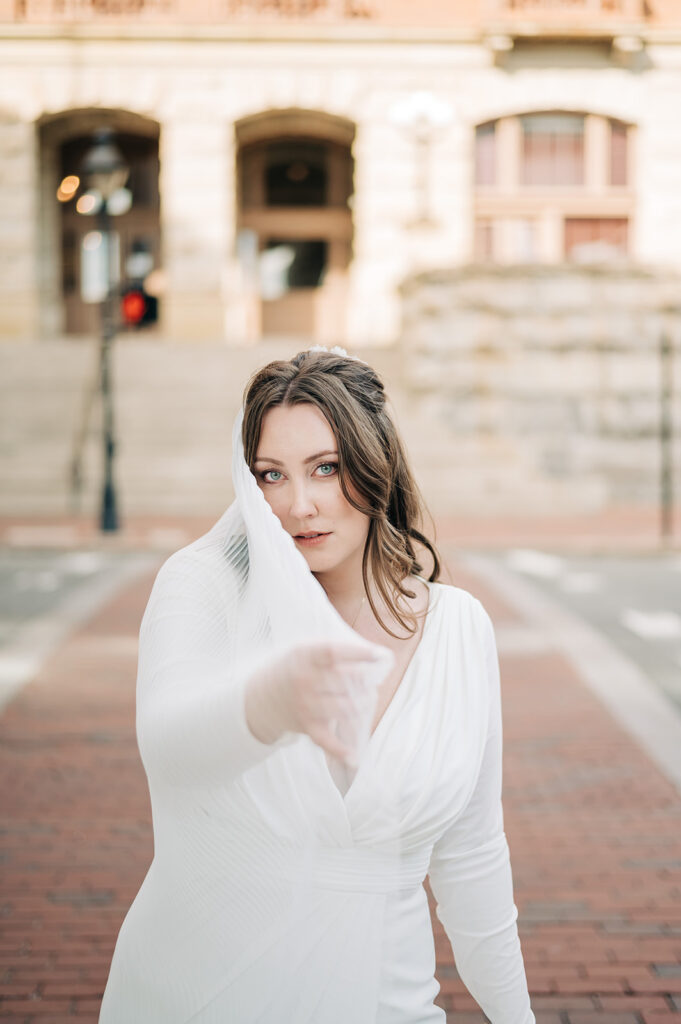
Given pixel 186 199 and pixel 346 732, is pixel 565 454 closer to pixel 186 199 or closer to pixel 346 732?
pixel 186 199

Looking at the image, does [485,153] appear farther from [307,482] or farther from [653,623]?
[307,482]

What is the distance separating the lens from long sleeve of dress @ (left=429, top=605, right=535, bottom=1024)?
6.31 feet

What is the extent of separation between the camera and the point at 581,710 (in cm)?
644

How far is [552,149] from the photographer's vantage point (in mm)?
25438

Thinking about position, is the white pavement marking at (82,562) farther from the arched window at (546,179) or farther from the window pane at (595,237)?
the window pane at (595,237)

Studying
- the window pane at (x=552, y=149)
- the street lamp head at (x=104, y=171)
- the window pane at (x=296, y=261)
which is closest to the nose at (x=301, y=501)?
the street lamp head at (x=104, y=171)

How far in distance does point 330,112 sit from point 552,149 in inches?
188

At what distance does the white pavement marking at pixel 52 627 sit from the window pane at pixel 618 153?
17.3m

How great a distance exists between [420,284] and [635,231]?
27.7 feet

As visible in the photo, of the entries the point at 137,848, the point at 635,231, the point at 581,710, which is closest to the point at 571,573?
the point at 581,710

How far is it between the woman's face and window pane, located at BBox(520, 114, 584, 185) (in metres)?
25.1

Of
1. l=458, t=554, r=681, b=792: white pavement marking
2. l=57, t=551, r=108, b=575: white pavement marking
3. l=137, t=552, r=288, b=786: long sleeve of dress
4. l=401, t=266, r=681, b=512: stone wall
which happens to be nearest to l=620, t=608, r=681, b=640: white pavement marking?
l=458, t=554, r=681, b=792: white pavement marking

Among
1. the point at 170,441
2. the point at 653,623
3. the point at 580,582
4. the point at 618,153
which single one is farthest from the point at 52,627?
the point at 618,153

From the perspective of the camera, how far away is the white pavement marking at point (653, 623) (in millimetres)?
8469
